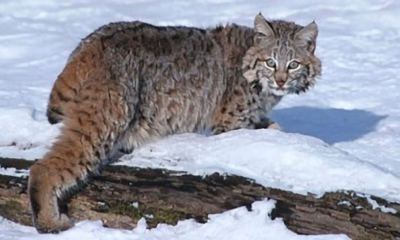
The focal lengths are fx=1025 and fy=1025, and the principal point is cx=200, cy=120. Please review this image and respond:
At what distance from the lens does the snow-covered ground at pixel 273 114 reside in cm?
540

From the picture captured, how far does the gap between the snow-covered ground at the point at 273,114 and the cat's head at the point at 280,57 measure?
45 centimetres

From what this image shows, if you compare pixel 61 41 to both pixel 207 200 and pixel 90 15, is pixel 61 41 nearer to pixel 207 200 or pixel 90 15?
pixel 90 15

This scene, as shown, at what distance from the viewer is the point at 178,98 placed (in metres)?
6.36

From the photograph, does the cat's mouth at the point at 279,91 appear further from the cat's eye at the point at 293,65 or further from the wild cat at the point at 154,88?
the cat's eye at the point at 293,65

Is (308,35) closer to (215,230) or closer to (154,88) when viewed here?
(154,88)

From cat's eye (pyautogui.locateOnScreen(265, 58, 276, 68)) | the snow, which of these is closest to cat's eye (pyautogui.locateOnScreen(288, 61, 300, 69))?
cat's eye (pyautogui.locateOnScreen(265, 58, 276, 68))

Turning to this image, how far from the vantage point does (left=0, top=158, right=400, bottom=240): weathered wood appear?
5.19 meters

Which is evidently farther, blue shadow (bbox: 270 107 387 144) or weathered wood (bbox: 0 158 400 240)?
blue shadow (bbox: 270 107 387 144)

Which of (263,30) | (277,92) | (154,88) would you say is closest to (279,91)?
(277,92)

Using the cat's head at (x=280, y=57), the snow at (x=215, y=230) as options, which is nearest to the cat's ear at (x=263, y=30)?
the cat's head at (x=280, y=57)

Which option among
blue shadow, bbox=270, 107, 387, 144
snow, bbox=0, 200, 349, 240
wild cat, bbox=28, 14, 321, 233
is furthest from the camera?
blue shadow, bbox=270, 107, 387, 144

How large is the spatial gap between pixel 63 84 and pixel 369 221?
1.87 m

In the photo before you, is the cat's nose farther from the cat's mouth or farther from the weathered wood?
the weathered wood

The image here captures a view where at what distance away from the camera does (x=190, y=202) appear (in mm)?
5383
